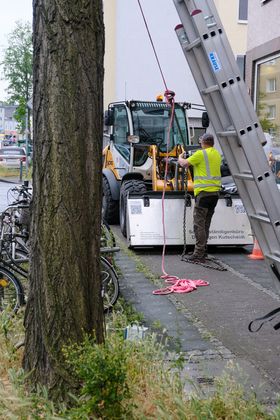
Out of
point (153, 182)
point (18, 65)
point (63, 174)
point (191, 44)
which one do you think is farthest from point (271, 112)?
point (18, 65)

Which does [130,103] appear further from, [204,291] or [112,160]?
[204,291]

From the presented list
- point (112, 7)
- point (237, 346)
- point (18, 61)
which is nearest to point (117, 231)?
point (237, 346)

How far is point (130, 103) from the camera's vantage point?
41.9 feet

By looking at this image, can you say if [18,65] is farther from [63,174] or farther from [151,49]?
[63,174]

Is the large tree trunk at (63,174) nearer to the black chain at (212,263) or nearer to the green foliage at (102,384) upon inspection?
the green foliage at (102,384)

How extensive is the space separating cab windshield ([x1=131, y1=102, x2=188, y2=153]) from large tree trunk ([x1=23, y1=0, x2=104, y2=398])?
28.7 feet

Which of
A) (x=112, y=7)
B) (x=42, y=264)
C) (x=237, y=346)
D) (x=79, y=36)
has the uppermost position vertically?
(x=112, y=7)

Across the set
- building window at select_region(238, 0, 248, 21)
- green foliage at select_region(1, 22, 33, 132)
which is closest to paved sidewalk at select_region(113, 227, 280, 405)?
building window at select_region(238, 0, 248, 21)

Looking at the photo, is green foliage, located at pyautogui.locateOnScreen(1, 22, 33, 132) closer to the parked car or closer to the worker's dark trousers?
the parked car

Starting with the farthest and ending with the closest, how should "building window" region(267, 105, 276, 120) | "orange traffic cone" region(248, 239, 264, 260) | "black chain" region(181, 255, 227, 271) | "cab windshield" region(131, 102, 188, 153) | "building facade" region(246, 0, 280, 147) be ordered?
"cab windshield" region(131, 102, 188, 153), "building window" region(267, 105, 276, 120), "building facade" region(246, 0, 280, 147), "orange traffic cone" region(248, 239, 264, 260), "black chain" region(181, 255, 227, 271)

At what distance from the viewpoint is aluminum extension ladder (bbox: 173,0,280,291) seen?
4504 millimetres

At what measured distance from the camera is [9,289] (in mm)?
6285

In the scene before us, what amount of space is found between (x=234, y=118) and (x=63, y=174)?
1461 mm

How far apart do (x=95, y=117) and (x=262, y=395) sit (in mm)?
2121
